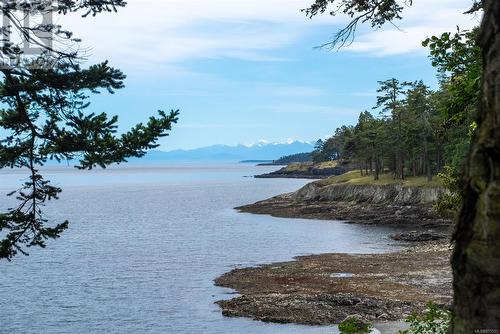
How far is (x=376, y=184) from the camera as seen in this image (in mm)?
88625

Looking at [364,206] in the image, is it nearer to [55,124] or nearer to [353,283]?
[353,283]

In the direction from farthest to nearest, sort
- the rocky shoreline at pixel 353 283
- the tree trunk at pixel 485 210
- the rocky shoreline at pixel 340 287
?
the rocky shoreline at pixel 353 283 < the rocky shoreline at pixel 340 287 < the tree trunk at pixel 485 210

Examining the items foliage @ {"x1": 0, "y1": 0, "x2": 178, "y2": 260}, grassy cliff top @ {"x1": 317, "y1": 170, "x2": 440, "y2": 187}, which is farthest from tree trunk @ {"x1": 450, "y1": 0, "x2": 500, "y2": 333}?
grassy cliff top @ {"x1": 317, "y1": 170, "x2": 440, "y2": 187}

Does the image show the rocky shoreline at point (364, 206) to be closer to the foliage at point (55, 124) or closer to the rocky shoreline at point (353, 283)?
the rocky shoreline at point (353, 283)

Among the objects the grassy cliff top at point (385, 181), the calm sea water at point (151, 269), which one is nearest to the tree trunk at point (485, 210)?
the calm sea water at point (151, 269)

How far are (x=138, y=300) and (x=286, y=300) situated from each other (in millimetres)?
9967

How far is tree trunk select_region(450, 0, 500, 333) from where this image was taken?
4.02 metres

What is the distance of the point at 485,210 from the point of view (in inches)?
160

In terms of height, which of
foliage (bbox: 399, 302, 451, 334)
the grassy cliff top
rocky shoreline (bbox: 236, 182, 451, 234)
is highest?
the grassy cliff top

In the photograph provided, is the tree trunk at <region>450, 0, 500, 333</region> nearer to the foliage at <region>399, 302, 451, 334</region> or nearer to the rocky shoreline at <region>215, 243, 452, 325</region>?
the foliage at <region>399, 302, 451, 334</region>

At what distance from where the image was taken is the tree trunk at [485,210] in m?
4.02

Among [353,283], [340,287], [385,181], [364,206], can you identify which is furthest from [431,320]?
[385,181]

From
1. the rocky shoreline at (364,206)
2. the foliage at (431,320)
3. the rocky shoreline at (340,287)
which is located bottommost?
the rocky shoreline at (340,287)

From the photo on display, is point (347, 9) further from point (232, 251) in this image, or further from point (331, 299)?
point (232, 251)
